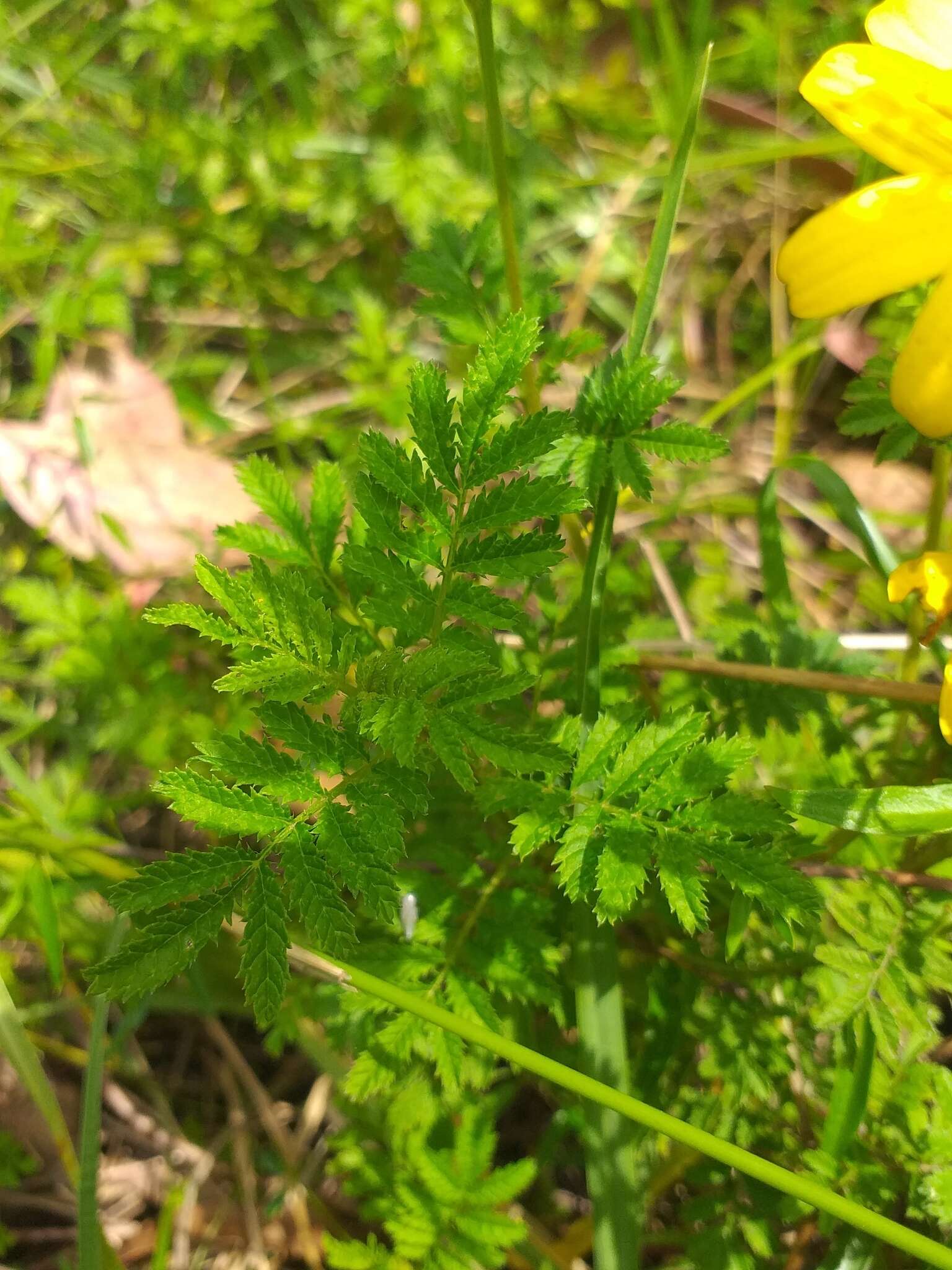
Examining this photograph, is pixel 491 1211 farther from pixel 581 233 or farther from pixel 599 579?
pixel 581 233

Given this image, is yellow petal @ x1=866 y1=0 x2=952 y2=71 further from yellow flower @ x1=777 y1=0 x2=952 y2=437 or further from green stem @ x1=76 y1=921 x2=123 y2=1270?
green stem @ x1=76 y1=921 x2=123 y2=1270

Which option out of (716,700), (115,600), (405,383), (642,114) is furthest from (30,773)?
(642,114)

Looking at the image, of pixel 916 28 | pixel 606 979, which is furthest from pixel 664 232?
pixel 606 979

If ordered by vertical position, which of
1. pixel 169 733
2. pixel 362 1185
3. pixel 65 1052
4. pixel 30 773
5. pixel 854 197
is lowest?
pixel 65 1052

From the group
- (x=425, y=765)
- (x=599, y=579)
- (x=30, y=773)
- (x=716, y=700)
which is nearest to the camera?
(x=425, y=765)

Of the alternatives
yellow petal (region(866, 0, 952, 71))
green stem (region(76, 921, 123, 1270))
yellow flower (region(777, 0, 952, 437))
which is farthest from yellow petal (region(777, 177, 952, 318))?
green stem (region(76, 921, 123, 1270))

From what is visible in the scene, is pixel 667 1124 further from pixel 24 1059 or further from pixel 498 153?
pixel 498 153
